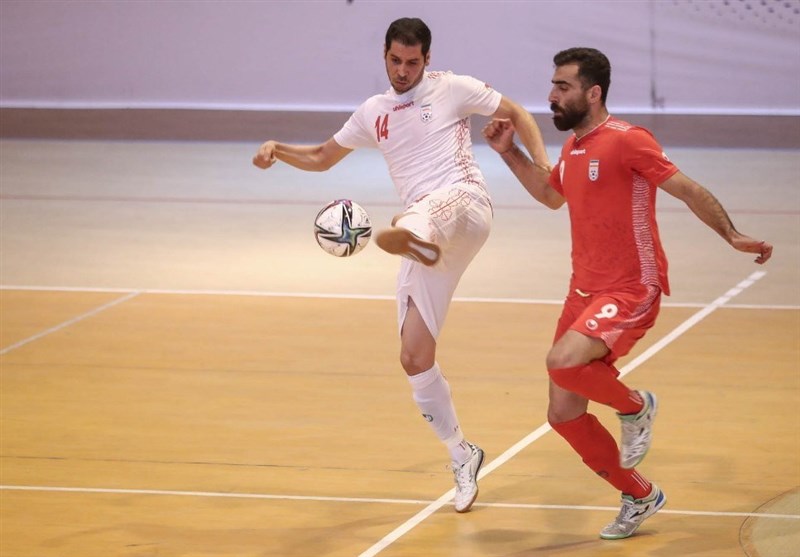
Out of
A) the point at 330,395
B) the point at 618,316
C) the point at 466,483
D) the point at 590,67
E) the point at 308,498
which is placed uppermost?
the point at 590,67

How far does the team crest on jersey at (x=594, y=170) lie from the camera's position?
20.2 ft

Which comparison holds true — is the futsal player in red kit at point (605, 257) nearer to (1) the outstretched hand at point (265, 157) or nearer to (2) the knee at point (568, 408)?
(2) the knee at point (568, 408)

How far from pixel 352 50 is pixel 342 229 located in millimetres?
13458

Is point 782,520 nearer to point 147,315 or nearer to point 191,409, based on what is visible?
point 191,409

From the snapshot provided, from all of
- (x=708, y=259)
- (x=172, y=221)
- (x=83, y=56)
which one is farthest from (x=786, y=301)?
(x=83, y=56)

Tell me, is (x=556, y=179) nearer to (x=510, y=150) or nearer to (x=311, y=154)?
(x=510, y=150)

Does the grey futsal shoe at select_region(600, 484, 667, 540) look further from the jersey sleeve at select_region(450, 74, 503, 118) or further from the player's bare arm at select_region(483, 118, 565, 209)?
the jersey sleeve at select_region(450, 74, 503, 118)

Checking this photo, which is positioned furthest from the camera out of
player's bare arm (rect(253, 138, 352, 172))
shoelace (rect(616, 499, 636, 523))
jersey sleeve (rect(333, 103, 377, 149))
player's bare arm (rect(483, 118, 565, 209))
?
player's bare arm (rect(253, 138, 352, 172))

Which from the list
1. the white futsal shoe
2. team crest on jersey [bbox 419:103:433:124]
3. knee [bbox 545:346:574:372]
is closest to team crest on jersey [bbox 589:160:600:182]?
knee [bbox 545:346:574:372]

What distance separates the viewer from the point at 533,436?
807cm

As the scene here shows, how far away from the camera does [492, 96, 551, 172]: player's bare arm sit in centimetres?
688

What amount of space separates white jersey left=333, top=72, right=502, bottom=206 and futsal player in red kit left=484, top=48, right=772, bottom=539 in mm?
740

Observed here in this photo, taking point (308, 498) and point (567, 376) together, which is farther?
point (308, 498)

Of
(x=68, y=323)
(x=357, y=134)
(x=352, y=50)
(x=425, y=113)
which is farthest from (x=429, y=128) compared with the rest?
(x=352, y=50)
